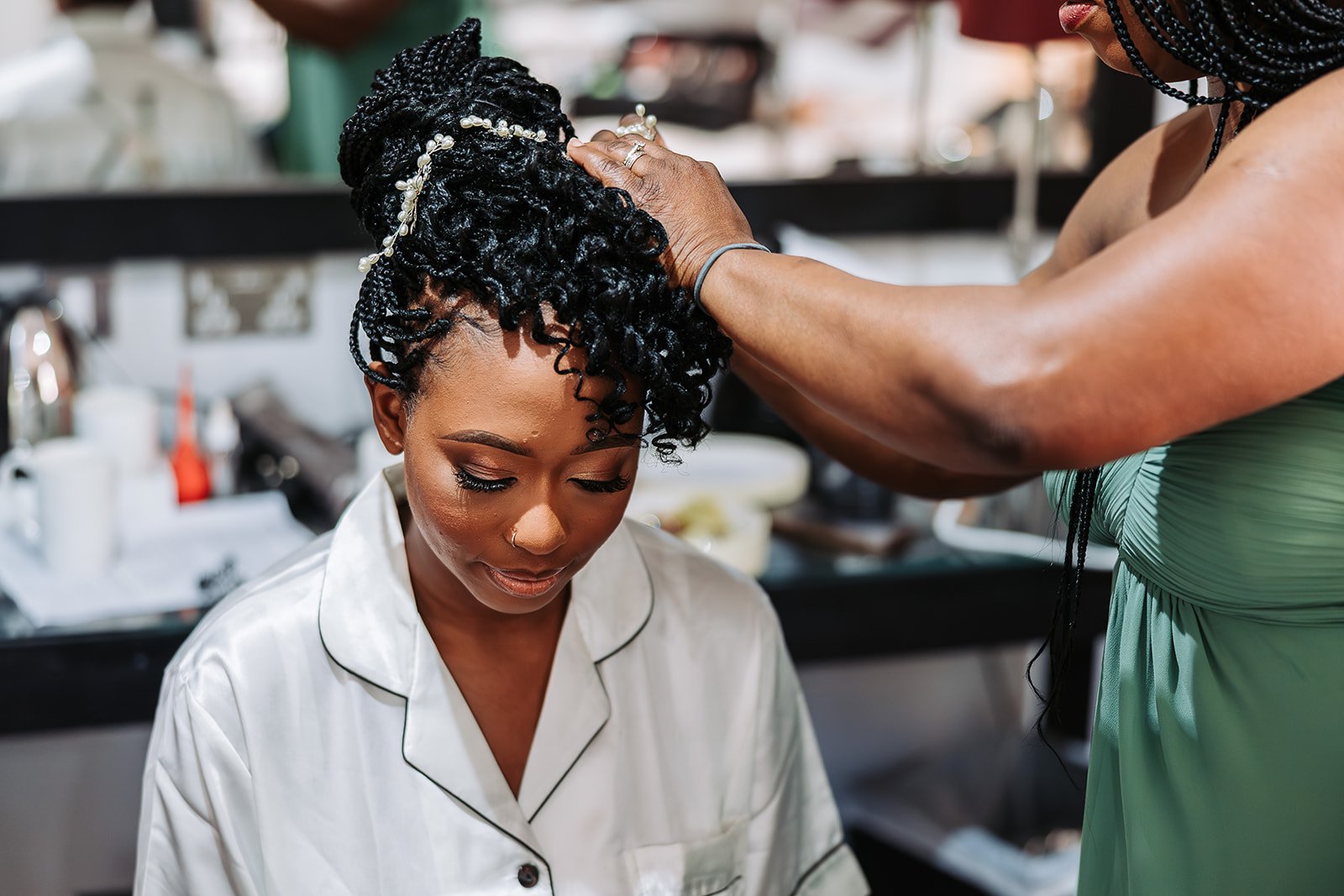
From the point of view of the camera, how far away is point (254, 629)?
1147mm

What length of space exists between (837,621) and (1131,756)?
2.41 feet

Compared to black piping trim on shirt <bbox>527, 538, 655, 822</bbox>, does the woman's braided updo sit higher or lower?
higher

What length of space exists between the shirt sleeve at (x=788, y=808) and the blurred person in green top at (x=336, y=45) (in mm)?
1174

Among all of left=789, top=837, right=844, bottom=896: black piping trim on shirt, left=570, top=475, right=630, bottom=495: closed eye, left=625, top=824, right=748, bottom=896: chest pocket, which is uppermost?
left=570, top=475, right=630, bottom=495: closed eye

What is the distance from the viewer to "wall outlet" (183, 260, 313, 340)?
7.00ft

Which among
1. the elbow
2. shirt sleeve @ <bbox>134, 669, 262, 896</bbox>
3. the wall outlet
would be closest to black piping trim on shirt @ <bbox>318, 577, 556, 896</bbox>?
shirt sleeve @ <bbox>134, 669, 262, 896</bbox>

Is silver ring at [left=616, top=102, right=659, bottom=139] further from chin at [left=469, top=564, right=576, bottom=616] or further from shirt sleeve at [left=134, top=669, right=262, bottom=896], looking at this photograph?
shirt sleeve at [left=134, top=669, right=262, bottom=896]

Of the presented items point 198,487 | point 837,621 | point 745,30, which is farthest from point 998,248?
point 198,487

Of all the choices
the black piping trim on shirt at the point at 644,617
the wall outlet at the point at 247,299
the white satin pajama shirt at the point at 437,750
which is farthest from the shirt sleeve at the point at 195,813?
the wall outlet at the point at 247,299

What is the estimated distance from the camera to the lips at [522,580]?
1.08 meters

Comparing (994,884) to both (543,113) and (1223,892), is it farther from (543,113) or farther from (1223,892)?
(543,113)

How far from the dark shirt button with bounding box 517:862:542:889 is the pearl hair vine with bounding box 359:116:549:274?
21.1 inches

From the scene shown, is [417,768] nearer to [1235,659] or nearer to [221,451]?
[1235,659]

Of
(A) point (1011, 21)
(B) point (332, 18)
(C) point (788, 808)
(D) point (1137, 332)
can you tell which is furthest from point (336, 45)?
(D) point (1137, 332)
